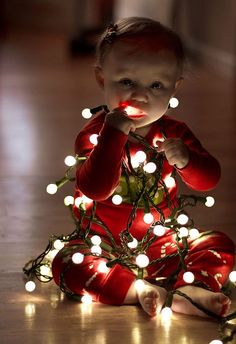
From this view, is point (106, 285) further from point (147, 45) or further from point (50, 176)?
point (50, 176)

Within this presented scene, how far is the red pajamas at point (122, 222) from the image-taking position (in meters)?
1.08

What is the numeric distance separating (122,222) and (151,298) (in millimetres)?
152

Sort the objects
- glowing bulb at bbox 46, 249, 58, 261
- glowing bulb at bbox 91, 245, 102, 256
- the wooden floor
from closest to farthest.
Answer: the wooden floor
glowing bulb at bbox 91, 245, 102, 256
glowing bulb at bbox 46, 249, 58, 261

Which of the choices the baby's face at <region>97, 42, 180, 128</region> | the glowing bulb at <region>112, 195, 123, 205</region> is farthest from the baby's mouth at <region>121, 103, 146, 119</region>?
the glowing bulb at <region>112, 195, 123, 205</region>

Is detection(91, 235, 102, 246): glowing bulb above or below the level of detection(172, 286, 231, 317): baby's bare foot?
above

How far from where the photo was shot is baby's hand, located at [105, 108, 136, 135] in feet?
3.54

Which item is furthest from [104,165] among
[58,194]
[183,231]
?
[58,194]

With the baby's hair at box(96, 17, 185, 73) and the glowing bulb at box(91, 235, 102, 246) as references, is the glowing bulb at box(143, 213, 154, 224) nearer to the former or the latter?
the glowing bulb at box(91, 235, 102, 246)

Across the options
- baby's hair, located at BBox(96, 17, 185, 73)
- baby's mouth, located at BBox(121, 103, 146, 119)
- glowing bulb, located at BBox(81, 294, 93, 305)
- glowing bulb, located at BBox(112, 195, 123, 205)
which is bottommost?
glowing bulb, located at BBox(81, 294, 93, 305)

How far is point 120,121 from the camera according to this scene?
42.5 inches

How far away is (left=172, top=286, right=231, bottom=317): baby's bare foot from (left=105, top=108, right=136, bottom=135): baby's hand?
0.26m

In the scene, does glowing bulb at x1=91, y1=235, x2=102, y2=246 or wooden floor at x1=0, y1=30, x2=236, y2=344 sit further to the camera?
glowing bulb at x1=91, y1=235, x2=102, y2=246

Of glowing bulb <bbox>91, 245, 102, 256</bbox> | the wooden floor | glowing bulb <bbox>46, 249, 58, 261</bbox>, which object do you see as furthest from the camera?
glowing bulb <bbox>46, 249, 58, 261</bbox>

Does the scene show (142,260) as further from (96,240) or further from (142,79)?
(142,79)
